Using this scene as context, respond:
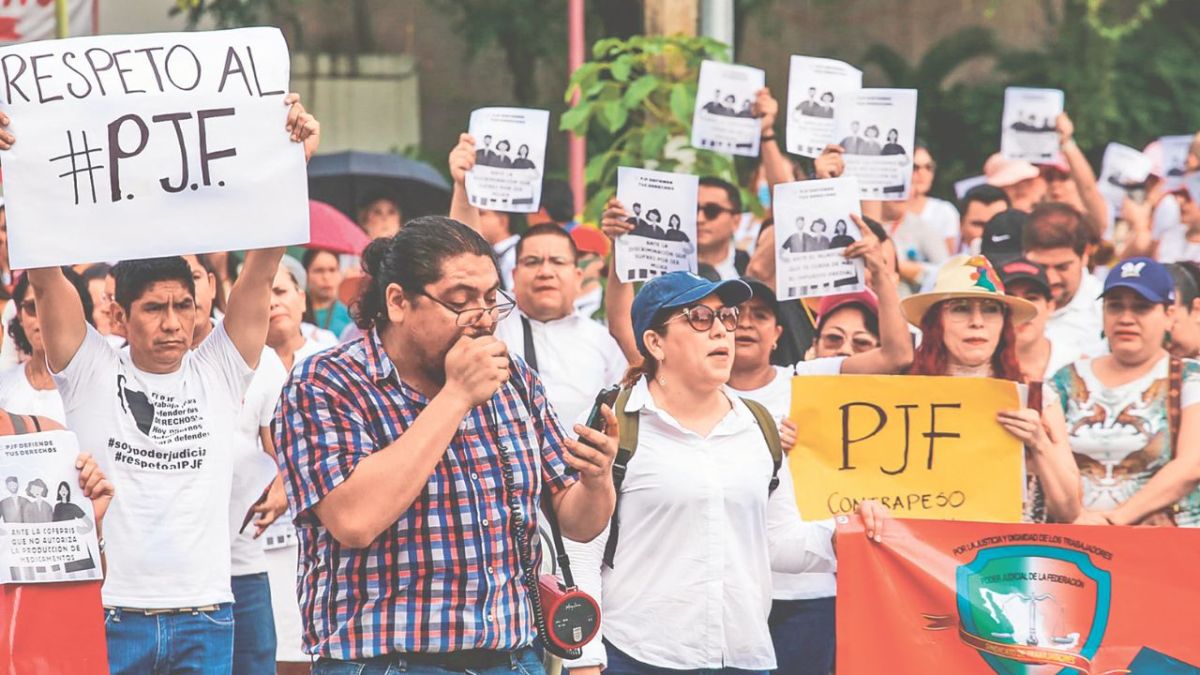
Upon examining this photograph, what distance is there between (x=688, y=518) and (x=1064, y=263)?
11.7 ft

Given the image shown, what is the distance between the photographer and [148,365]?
20.1 ft

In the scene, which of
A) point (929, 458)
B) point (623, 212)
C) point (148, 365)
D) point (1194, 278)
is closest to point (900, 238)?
point (1194, 278)

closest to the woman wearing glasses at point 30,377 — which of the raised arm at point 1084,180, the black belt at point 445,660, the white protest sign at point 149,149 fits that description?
the white protest sign at point 149,149

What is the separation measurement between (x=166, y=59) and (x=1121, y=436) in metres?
3.62

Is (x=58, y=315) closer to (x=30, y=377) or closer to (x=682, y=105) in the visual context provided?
(x=30, y=377)

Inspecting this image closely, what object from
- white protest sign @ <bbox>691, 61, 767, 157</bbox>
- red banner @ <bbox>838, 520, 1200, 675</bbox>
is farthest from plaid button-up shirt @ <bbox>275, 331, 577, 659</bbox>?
A: white protest sign @ <bbox>691, 61, 767, 157</bbox>

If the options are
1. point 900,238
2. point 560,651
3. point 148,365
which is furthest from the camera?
point 900,238

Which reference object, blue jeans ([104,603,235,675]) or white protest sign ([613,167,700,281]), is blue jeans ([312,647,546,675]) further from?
white protest sign ([613,167,700,281])

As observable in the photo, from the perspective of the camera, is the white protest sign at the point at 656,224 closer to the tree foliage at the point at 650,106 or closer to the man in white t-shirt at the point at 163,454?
the tree foliage at the point at 650,106

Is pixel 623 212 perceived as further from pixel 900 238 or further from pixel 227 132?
pixel 900 238

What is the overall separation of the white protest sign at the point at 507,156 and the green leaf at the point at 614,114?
1.20 m

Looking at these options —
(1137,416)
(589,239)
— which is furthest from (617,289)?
(589,239)

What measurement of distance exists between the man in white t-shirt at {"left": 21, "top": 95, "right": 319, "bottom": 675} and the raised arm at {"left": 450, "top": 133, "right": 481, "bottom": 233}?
1.71 meters

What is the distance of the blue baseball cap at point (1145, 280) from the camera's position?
6.99 meters
